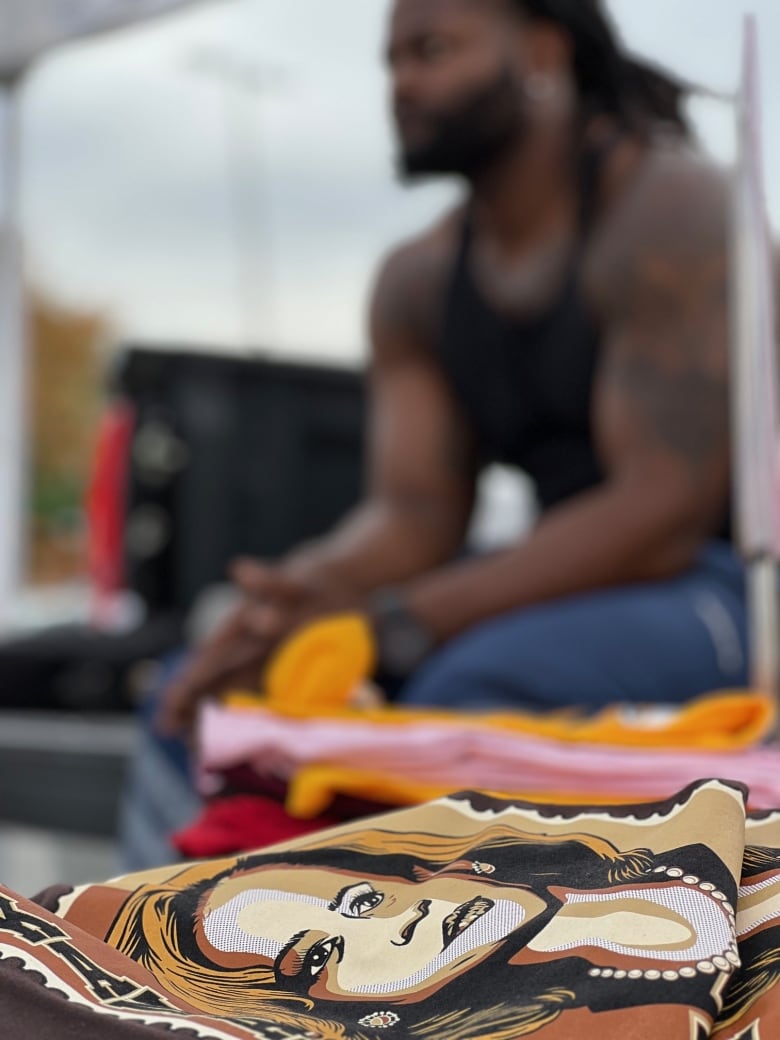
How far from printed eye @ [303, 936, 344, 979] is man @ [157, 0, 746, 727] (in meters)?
0.61

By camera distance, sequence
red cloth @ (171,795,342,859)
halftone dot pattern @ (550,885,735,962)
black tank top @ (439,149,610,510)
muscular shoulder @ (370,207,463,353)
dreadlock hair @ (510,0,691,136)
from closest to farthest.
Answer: halftone dot pattern @ (550,885,735,962) → red cloth @ (171,795,342,859) → dreadlock hair @ (510,0,691,136) → black tank top @ (439,149,610,510) → muscular shoulder @ (370,207,463,353)

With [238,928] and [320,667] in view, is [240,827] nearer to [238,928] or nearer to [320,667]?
[320,667]

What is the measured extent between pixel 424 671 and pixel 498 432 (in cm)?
38

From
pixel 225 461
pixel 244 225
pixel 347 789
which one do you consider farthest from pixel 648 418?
pixel 244 225

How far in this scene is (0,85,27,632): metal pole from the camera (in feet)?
6.22

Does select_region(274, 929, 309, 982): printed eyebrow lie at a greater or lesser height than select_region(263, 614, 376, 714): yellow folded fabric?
greater

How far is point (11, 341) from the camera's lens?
1902 millimetres

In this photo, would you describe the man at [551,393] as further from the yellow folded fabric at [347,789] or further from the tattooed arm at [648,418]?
the yellow folded fabric at [347,789]

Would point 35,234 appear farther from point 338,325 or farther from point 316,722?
point 316,722

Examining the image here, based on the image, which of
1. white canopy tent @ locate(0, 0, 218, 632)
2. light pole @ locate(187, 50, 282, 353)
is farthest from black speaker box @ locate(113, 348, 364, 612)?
white canopy tent @ locate(0, 0, 218, 632)

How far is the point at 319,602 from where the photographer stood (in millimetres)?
1124

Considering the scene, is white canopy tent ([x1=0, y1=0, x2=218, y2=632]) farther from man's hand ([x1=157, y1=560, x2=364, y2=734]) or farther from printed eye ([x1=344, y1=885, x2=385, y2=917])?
printed eye ([x1=344, y1=885, x2=385, y2=917])

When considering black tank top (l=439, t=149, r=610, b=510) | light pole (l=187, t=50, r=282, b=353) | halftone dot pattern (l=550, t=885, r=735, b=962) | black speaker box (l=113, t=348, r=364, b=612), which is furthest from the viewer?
light pole (l=187, t=50, r=282, b=353)

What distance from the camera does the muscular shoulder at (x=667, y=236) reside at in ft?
4.04
